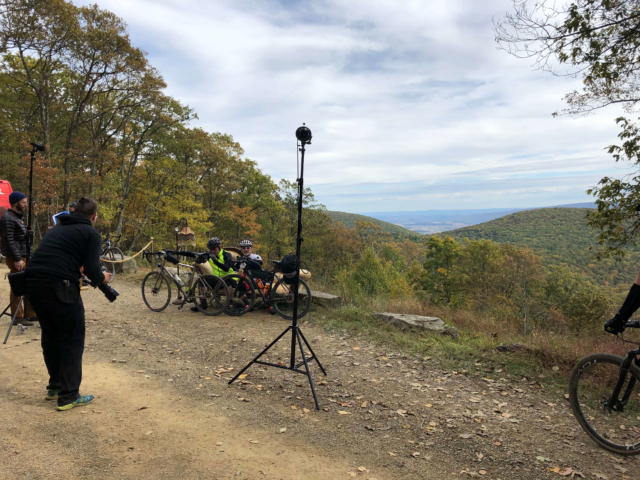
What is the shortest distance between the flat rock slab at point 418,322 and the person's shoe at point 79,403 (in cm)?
484

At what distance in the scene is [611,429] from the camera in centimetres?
337

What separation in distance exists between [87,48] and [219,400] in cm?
1981

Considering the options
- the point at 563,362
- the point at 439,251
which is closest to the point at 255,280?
the point at 563,362

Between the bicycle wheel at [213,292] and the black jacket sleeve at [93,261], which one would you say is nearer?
the black jacket sleeve at [93,261]

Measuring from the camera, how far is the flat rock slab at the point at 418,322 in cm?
630

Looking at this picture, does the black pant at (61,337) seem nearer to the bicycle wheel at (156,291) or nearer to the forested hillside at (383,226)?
the bicycle wheel at (156,291)

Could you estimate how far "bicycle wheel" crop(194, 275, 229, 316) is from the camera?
A: 731cm

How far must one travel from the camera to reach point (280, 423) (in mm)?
3492

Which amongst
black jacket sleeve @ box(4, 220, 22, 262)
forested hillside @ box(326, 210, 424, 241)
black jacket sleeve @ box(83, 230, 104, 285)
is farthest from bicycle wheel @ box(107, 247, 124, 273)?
forested hillside @ box(326, 210, 424, 241)

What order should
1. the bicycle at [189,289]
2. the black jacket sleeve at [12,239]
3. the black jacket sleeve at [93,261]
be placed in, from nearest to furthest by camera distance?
the black jacket sleeve at [93,261] → the black jacket sleeve at [12,239] → the bicycle at [189,289]

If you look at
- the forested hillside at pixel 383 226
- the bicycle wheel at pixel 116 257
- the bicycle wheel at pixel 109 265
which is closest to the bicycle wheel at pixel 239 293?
the bicycle wheel at pixel 109 265

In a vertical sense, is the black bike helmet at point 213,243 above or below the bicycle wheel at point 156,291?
above

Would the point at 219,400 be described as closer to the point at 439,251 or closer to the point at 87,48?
the point at 87,48

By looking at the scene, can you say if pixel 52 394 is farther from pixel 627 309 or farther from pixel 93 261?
pixel 627 309
